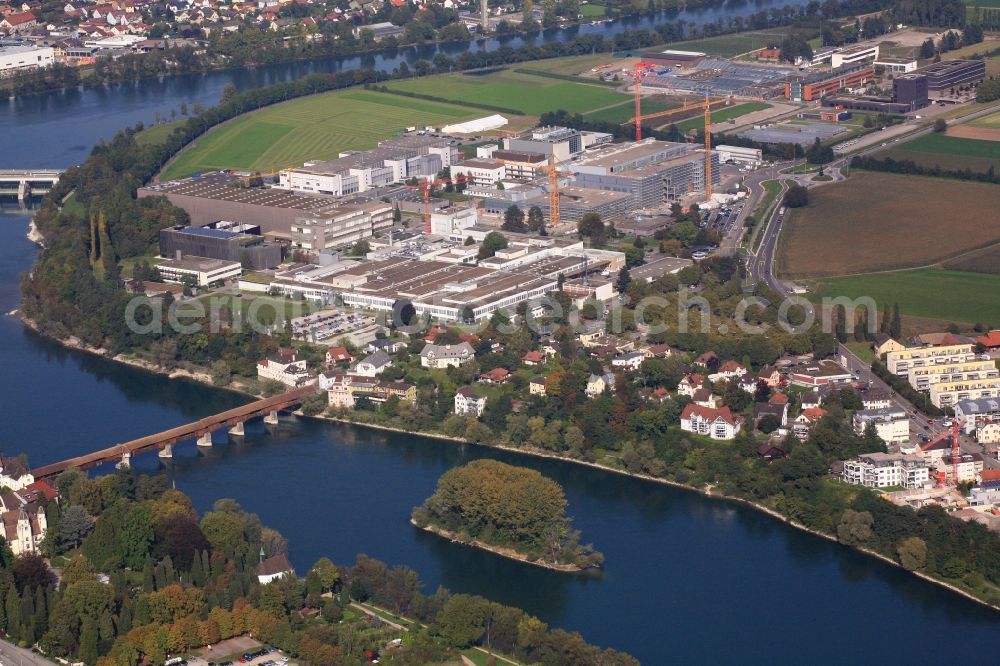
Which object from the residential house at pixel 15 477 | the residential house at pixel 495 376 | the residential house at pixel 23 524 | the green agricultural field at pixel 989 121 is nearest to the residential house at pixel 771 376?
the residential house at pixel 495 376

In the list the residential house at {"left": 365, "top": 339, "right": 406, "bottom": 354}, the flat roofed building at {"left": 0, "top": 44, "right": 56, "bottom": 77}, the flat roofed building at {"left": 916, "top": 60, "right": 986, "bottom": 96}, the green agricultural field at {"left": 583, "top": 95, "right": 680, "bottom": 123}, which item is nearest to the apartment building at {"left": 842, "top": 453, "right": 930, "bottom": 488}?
the residential house at {"left": 365, "top": 339, "right": 406, "bottom": 354}

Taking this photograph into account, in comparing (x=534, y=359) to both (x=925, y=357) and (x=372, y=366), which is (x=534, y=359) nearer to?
(x=372, y=366)

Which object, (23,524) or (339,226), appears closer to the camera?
(23,524)

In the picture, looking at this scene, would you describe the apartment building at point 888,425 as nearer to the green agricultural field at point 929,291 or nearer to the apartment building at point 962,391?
the apartment building at point 962,391

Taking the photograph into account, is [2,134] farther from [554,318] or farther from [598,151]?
[554,318]

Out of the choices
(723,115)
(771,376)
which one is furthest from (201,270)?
(723,115)

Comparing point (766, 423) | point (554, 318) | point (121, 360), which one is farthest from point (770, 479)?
point (121, 360)
